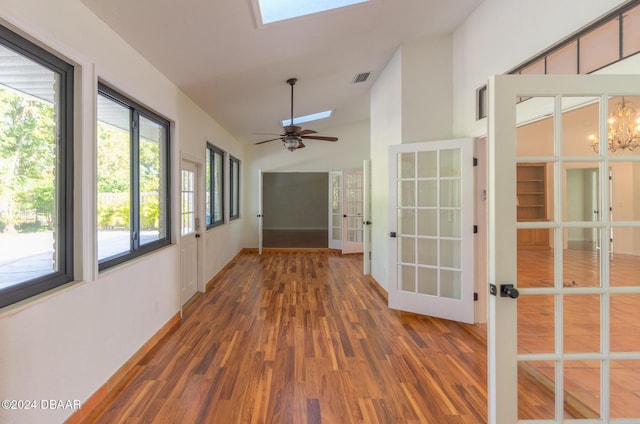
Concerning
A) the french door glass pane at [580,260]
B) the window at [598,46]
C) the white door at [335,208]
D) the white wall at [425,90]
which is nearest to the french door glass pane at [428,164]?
the white wall at [425,90]

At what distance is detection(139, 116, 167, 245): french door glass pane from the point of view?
308 centimetres

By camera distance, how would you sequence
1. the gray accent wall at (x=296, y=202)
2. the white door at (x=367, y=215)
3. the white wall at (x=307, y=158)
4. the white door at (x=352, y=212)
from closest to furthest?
the white door at (x=367, y=215), the white door at (x=352, y=212), the white wall at (x=307, y=158), the gray accent wall at (x=296, y=202)

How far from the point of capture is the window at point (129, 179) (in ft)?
8.03

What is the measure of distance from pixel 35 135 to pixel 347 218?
6.47m

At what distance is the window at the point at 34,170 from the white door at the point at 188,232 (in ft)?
6.22

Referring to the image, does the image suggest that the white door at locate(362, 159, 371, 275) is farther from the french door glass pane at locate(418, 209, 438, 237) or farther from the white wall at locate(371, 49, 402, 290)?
the french door glass pane at locate(418, 209, 438, 237)

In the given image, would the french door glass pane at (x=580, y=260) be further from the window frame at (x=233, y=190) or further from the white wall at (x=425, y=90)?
the window frame at (x=233, y=190)

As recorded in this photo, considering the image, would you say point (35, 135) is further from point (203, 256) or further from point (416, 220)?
point (416, 220)

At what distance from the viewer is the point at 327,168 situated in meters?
8.33

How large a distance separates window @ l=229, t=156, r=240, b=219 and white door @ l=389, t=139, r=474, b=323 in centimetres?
438

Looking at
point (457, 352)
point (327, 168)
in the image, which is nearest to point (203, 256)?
point (457, 352)

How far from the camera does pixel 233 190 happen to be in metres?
7.46

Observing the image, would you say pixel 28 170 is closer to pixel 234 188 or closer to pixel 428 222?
pixel 428 222

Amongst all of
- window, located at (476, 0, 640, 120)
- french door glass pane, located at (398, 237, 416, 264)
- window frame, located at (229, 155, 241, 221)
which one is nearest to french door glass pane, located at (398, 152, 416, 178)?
french door glass pane, located at (398, 237, 416, 264)
